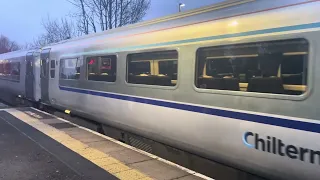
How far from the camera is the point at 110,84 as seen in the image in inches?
275

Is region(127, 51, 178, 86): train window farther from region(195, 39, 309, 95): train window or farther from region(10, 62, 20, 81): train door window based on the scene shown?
region(10, 62, 20, 81): train door window

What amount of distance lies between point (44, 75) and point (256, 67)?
923cm

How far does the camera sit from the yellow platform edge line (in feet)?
15.1

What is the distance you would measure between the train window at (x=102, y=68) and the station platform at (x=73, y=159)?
1.30 m

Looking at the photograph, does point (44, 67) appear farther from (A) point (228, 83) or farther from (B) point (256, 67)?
(B) point (256, 67)

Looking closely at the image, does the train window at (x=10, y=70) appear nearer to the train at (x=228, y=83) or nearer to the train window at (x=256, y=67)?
the train at (x=228, y=83)

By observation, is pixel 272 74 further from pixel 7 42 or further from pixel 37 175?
pixel 7 42

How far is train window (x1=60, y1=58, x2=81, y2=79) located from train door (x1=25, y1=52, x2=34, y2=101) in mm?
3909

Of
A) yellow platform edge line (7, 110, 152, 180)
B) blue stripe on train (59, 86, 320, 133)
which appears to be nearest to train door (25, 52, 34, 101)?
yellow platform edge line (7, 110, 152, 180)

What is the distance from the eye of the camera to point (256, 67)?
3906 mm

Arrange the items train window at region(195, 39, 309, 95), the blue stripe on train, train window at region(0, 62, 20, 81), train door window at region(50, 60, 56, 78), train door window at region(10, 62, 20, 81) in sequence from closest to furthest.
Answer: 1. the blue stripe on train
2. train window at region(195, 39, 309, 95)
3. train door window at region(50, 60, 56, 78)
4. train door window at region(10, 62, 20, 81)
5. train window at region(0, 62, 20, 81)

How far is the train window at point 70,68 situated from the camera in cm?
875

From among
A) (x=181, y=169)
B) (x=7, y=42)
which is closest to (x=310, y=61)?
(x=181, y=169)

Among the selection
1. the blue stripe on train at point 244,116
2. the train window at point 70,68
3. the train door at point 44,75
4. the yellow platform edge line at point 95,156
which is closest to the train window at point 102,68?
the train window at point 70,68
